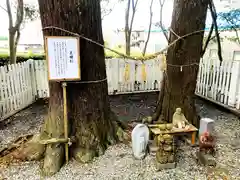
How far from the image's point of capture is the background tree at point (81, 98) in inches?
106

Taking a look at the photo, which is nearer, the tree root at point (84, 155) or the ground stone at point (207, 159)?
the ground stone at point (207, 159)

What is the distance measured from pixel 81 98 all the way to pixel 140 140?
1013 mm

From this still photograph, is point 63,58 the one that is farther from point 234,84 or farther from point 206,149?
point 234,84

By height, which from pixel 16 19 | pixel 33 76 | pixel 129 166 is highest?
pixel 16 19

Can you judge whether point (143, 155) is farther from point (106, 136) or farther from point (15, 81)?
point (15, 81)

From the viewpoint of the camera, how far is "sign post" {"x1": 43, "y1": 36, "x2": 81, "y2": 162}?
2.53m

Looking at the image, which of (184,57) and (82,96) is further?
(184,57)

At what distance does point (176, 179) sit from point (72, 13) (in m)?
2.44

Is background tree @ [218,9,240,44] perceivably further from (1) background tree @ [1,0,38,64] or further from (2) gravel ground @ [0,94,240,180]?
(1) background tree @ [1,0,38,64]

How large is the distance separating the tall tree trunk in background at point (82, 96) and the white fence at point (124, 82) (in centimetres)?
139

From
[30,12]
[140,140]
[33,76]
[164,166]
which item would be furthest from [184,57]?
[30,12]

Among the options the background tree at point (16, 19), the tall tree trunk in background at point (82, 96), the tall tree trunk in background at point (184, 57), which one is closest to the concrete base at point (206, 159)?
the tall tree trunk in background at point (184, 57)

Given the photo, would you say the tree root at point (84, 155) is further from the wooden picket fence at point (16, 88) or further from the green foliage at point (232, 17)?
the green foliage at point (232, 17)

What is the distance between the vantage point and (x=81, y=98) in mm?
2980
